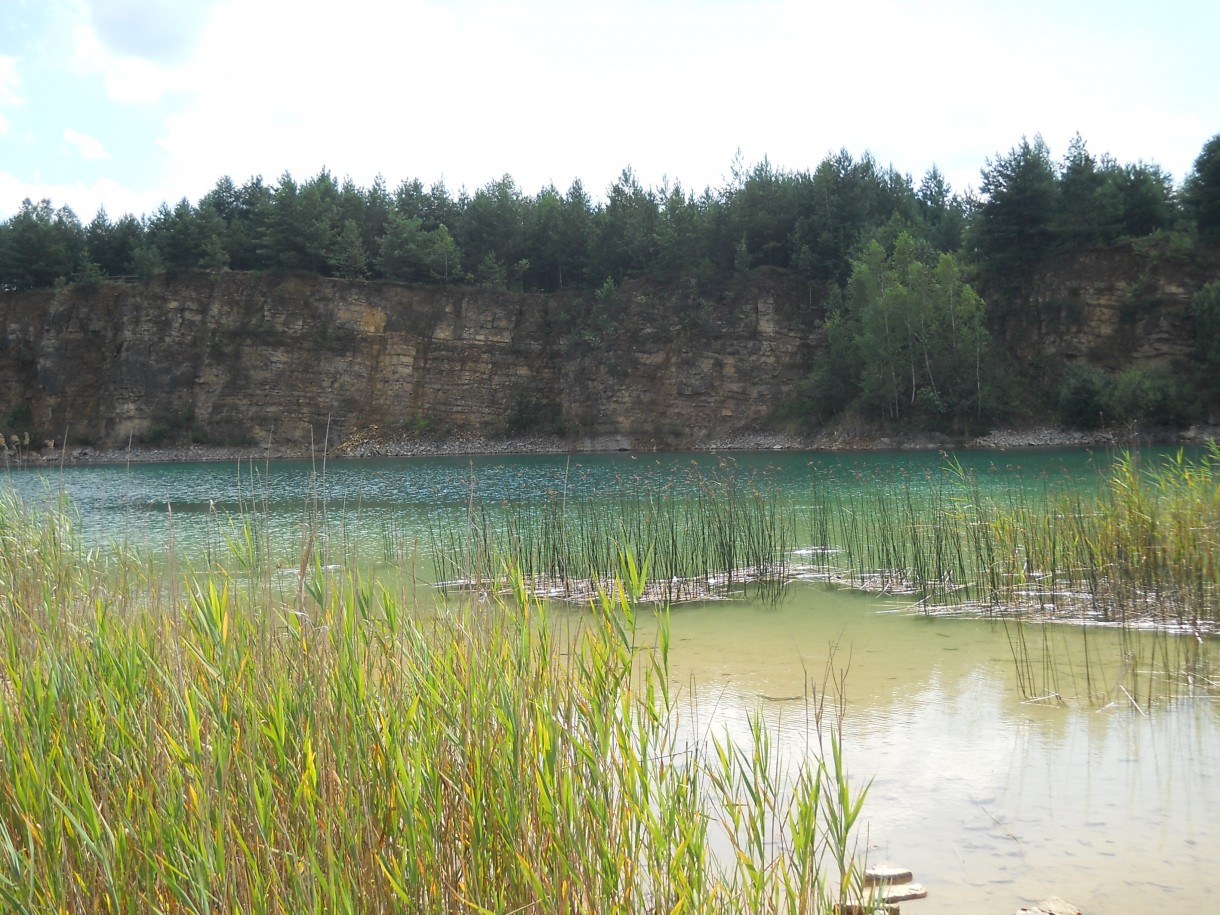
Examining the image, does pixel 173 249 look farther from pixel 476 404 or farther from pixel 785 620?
pixel 785 620

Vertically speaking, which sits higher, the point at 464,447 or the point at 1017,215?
the point at 1017,215

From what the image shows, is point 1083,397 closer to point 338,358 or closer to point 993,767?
point 338,358

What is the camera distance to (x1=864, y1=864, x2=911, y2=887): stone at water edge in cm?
326

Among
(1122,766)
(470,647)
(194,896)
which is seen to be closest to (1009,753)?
(1122,766)

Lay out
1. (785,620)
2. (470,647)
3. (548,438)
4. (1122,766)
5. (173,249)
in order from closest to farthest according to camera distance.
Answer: (470,647) < (1122,766) < (785,620) < (548,438) < (173,249)

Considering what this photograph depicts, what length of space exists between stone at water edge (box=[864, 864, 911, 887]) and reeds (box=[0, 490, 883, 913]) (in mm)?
317

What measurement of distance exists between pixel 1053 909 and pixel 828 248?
5209 cm

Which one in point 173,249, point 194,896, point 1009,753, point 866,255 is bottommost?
point 1009,753

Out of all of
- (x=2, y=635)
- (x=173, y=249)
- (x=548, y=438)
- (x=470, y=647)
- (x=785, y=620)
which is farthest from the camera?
(x=173, y=249)

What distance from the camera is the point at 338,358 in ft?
179

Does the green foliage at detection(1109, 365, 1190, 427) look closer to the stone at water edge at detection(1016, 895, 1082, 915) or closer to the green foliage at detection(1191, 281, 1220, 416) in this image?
the green foliage at detection(1191, 281, 1220, 416)

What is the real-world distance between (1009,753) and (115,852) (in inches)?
154

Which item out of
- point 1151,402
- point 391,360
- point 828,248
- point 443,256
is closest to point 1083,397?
point 1151,402

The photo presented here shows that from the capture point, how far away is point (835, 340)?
47.6 m
